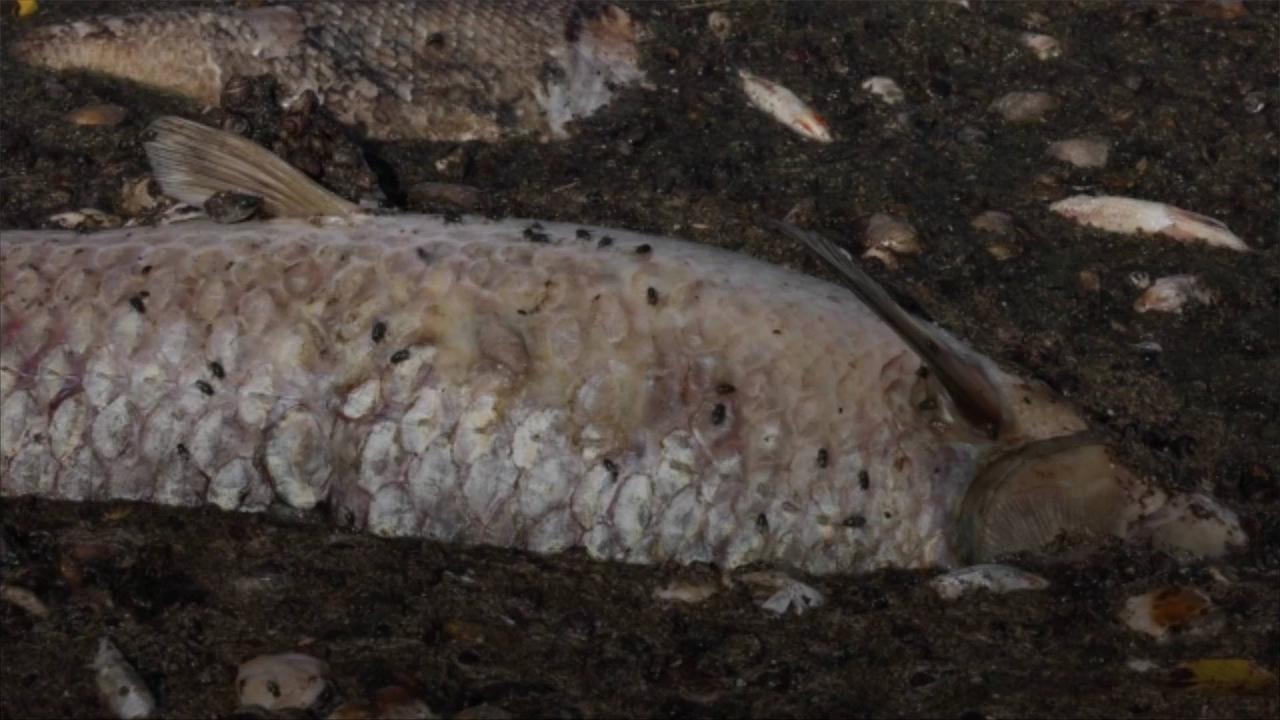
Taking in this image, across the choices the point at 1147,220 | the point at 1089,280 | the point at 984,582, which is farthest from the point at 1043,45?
the point at 984,582

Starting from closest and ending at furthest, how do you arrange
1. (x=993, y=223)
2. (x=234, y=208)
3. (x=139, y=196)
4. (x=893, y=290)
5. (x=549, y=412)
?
1. (x=549, y=412)
2. (x=234, y=208)
3. (x=893, y=290)
4. (x=139, y=196)
5. (x=993, y=223)

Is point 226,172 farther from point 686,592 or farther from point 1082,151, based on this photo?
point 1082,151

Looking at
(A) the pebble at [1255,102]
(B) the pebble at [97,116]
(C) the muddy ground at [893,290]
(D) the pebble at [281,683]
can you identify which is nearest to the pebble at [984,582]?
(C) the muddy ground at [893,290]

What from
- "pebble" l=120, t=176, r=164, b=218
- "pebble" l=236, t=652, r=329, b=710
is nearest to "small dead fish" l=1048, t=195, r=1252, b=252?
"pebble" l=120, t=176, r=164, b=218

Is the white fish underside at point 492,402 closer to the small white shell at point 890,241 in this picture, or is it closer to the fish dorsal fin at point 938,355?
the fish dorsal fin at point 938,355

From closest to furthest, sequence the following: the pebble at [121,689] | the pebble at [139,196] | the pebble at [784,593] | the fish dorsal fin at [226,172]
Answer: the pebble at [121,689] → the pebble at [784,593] → the fish dorsal fin at [226,172] → the pebble at [139,196]

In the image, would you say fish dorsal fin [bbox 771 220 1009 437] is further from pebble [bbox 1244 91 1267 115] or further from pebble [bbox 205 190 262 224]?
pebble [bbox 1244 91 1267 115]
